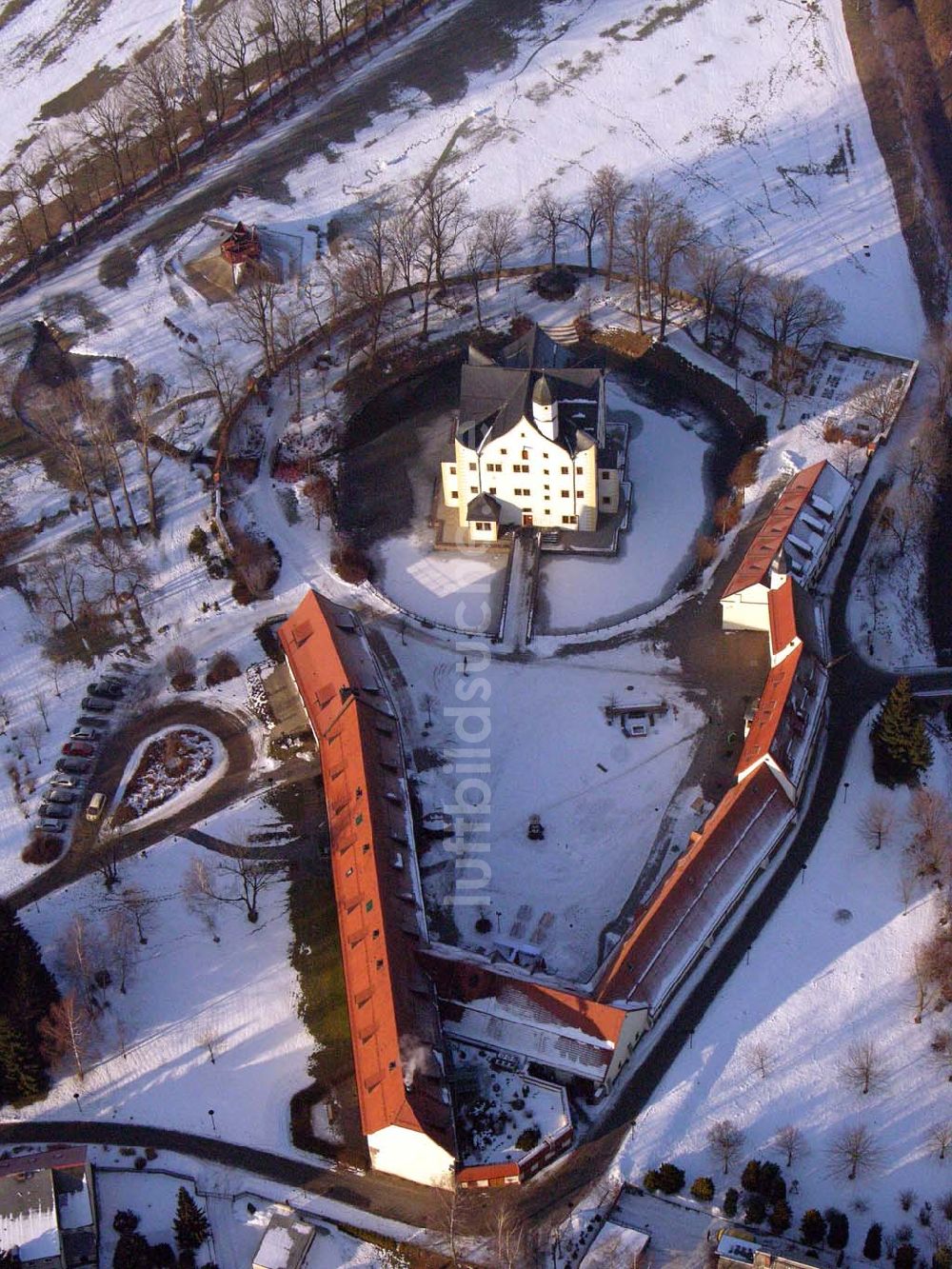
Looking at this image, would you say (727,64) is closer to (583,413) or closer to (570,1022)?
(583,413)

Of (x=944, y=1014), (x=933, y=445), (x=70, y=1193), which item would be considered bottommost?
(x=944, y=1014)

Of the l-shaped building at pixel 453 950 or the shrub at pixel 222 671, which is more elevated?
the shrub at pixel 222 671

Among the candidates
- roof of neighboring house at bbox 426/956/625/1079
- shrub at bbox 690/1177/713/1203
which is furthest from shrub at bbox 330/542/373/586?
shrub at bbox 690/1177/713/1203

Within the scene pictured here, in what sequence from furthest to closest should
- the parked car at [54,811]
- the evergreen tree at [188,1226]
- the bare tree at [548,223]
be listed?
the bare tree at [548,223] → the parked car at [54,811] → the evergreen tree at [188,1226]

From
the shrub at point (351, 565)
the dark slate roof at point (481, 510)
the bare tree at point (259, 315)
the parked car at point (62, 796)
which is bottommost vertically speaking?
the parked car at point (62, 796)

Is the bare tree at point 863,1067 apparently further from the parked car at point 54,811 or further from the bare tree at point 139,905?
the parked car at point 54,811

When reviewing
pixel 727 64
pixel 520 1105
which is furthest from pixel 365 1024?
pixel 727 64

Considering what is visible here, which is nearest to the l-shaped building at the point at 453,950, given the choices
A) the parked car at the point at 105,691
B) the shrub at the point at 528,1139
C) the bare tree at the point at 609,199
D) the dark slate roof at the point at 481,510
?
the shrub at the point at 528,1139
